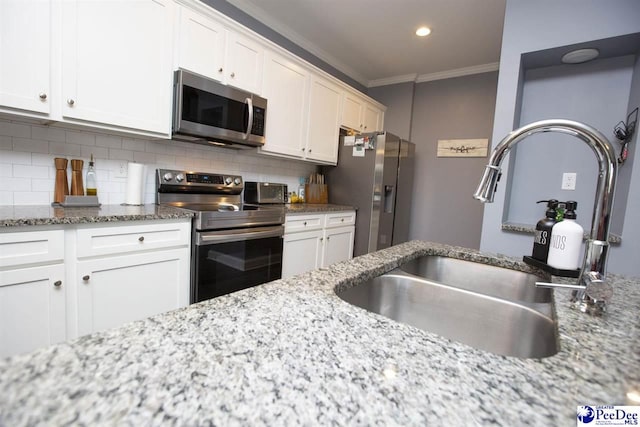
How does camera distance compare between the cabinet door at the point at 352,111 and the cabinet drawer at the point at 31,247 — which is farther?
the cabinet door at the point at 352,111

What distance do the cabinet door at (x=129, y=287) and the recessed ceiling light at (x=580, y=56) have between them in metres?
2.66

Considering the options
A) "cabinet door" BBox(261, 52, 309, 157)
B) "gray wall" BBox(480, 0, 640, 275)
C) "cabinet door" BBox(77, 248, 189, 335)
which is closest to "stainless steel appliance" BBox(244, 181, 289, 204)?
"cabinet door" BBox(261, 52, 309, 157)

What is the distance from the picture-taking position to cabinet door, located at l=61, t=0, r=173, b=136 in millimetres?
1542

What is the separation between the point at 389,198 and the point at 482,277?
224 cm

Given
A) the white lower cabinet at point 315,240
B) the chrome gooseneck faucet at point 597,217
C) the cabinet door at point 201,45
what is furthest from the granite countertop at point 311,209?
the chrome gooseneck faucet at point 597,217

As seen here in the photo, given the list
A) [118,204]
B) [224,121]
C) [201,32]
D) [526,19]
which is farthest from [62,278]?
[526,19]

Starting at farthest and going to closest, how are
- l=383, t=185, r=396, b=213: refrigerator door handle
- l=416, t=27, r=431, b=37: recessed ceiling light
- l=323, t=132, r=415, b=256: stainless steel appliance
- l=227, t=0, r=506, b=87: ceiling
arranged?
l=383, t=185, r=396, b=213: refrigerator door handle < l=323, t=132, r=415, b=256: stainless steel appliance < l=416, t=27, r=431, b=37: recessed ceiling light < l=227, t=0, r=506, b=87: ceiling

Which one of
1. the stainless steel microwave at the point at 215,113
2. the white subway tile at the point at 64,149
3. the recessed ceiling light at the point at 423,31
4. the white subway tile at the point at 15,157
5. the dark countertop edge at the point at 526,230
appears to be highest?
the recessed ceiling light at the point at 423,31

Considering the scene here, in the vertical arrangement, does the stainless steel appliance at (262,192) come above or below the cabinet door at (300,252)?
above

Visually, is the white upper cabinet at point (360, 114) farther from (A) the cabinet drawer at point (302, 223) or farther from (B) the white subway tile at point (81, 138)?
(B) the white subway tile at point (81, 138)

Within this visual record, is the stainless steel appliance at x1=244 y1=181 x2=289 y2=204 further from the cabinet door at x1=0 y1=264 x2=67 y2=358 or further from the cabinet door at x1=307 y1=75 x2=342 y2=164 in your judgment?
the cabinet door at x1=0 y1=264 x2=67 y2=358

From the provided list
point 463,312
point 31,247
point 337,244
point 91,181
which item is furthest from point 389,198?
point 31,247

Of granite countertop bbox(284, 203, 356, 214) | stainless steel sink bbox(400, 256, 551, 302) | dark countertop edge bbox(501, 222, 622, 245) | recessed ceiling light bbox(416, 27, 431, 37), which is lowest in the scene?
stainless steel sink bbox(400, 256, 551, 302)

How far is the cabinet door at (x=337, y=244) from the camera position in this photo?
2969 mm
